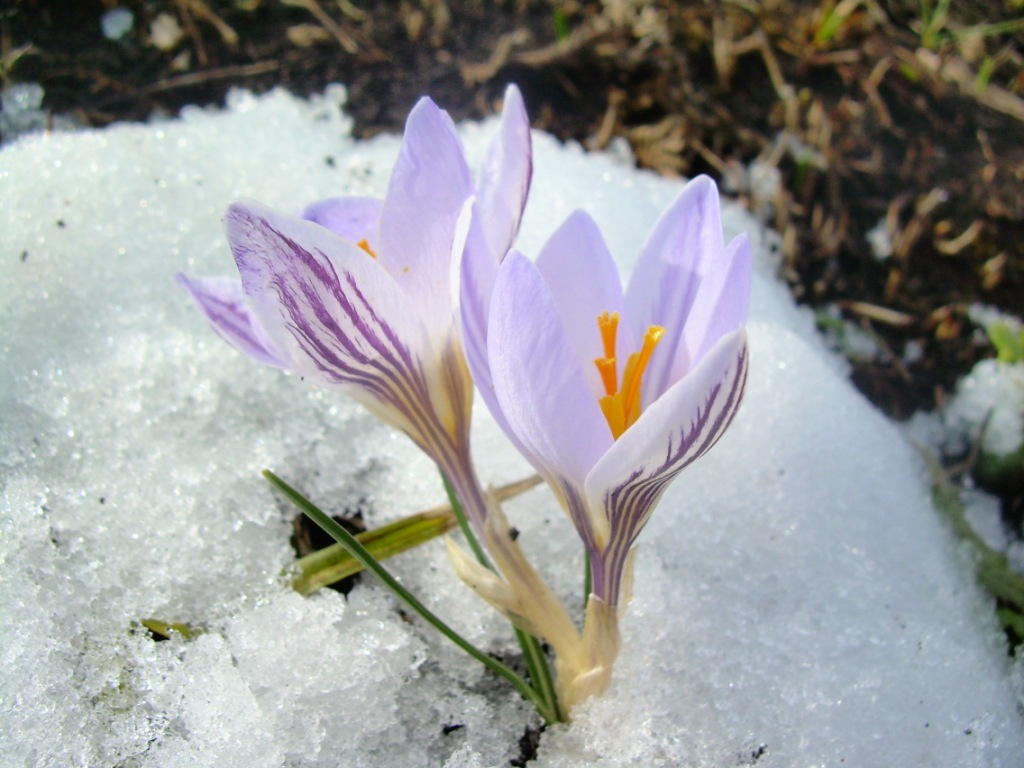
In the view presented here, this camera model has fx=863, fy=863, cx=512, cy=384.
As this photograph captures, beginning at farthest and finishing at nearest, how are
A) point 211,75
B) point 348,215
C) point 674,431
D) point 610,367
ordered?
point 211,75 → point 348,215 → point 610,367 → point 674,431

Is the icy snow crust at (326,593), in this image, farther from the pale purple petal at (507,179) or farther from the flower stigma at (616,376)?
the pale purple petal at (507,179)

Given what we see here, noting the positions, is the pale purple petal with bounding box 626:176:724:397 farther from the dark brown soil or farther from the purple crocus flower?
the dark brown soil

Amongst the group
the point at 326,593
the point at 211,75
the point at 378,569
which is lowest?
the point at 326,593

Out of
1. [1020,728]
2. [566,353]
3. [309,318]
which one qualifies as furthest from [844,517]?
[309,318]

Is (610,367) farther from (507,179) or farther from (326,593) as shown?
(326,593)

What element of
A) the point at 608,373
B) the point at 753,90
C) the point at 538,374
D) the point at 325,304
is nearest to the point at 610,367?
the point at 608,373

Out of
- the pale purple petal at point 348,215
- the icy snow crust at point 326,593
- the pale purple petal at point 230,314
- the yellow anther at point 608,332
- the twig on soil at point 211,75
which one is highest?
the pale purple petal at point 348,215

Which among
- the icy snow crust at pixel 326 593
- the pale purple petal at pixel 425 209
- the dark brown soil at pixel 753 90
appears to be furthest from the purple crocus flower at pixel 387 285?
the dark brown soil at pixel 753 90

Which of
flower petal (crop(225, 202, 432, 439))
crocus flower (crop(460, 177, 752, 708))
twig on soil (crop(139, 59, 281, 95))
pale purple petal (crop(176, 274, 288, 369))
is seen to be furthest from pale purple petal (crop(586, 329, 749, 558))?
twig on soil (crop(139, 59, 281, 95))
